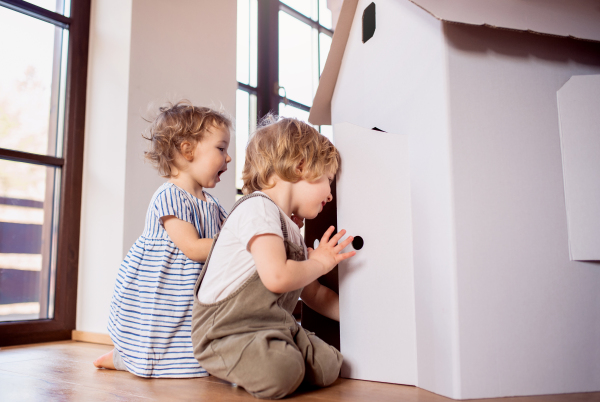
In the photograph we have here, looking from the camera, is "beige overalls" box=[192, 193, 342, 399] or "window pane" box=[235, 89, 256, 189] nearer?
"beige overalls" box=[192, 193, 342, 399]

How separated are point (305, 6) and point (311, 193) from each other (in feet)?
6.01

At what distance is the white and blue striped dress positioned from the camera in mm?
898

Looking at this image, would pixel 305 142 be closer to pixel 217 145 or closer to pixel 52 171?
pixel 217 145

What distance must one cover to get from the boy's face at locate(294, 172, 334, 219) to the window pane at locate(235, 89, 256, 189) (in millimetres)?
1083

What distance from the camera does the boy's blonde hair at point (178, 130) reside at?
3.49ft

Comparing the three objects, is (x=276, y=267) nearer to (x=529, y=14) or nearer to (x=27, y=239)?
(x=529, y=14)

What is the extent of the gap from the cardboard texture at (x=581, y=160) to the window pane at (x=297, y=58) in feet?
5.17

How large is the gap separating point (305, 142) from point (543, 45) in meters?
0.44

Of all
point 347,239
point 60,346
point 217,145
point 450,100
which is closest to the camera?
point 450,100

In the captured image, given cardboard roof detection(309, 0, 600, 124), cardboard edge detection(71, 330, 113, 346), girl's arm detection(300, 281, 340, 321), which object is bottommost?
cardboard edge detection(71, 330, 113, 346)

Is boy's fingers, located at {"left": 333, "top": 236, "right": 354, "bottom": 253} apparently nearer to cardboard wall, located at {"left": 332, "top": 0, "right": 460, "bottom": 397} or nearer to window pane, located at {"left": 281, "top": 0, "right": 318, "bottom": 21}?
cardboard wall, located at {"left": 332, "top": 0, "right": 460, "bottom": 397}

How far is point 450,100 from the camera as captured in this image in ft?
2.38

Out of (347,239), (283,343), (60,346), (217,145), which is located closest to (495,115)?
(347,239)

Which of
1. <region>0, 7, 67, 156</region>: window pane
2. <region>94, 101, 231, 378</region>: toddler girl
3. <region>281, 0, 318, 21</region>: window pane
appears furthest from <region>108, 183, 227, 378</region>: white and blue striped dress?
<region>281, 0, 318, 21</region>: window pane
